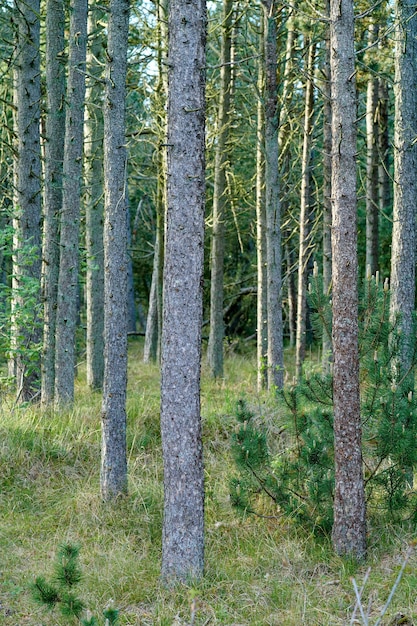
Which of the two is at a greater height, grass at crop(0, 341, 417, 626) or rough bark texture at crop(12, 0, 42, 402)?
rough bark texture at crop(12, 0, 42, 402)

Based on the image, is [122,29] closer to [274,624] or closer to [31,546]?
[31,546]

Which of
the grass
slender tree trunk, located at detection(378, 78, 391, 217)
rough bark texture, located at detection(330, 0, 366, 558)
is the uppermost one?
slender tree trunk, located at detection(378, 78, 391, 217)

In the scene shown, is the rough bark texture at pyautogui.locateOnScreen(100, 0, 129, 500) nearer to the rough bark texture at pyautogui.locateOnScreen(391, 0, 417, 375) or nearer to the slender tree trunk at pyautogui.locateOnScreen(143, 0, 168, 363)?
the slender tree trunk at pyautogui.locateOnScreen(143, 0, 168, 363)

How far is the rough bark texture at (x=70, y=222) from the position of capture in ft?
32.9

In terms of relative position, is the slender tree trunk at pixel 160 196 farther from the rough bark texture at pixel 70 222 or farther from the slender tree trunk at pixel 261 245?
the slender tree trunk at pixel 261 245

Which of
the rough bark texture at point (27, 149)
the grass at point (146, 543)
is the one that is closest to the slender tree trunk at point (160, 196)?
the rough bark texture at point (27, 149)

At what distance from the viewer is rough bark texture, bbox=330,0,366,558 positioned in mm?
6348

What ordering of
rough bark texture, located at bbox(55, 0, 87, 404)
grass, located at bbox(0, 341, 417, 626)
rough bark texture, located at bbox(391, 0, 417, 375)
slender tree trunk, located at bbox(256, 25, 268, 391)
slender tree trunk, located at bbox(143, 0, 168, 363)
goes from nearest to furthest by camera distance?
1. grass, located at bbox(0, 341, 417, 626)
2. rough bark texture, located at bbox(391, 0, 417, 375)
3. rough bark texture, located at bbox(55, 0, 87, 404)
4. slender tree trunk, located at bbox(143, 0, 168, 363)
5. slender tree trunk, located at bbox(256, 25, 268, 391)

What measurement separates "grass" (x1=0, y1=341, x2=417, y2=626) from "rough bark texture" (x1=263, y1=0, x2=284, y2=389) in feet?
3.87

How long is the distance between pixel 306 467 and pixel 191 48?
155 inches

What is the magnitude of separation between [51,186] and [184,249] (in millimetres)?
5454

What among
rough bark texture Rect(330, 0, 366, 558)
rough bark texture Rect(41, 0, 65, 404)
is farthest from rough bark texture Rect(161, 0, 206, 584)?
rough bark texture Rect(41, 0, 65, 404)

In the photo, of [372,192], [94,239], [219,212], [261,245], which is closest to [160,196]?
[219,212]

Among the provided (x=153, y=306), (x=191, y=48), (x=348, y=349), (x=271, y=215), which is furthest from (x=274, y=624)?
(x=153, y=306)
